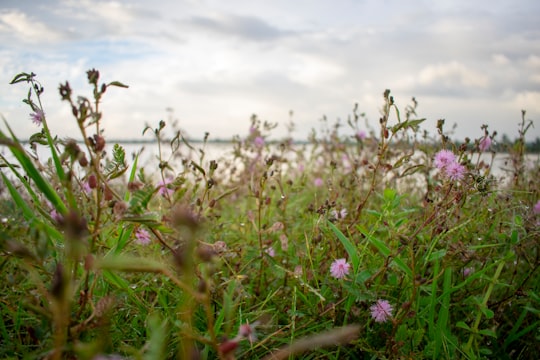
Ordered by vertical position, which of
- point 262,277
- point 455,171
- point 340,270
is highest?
point 455,171

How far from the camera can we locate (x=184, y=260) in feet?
1.81

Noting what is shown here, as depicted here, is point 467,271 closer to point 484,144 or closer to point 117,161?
point 484,144

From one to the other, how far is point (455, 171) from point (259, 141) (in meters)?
1.76

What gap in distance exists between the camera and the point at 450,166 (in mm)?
1265

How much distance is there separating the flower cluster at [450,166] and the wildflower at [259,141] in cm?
168

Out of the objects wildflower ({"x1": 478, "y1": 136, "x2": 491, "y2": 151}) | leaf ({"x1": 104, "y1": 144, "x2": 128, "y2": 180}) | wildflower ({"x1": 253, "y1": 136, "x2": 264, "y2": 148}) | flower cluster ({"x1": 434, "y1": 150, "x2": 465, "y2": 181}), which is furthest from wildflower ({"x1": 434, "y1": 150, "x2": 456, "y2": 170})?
wildflower ({"x1": 253, "y1": 136, "x2": 264, "y2": 148})

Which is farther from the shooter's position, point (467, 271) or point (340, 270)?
point (467, 271)

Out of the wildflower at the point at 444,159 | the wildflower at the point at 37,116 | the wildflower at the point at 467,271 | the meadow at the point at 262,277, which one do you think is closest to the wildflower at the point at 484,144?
the meadow at the point at 262,277

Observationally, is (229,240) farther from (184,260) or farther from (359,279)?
(184,260)

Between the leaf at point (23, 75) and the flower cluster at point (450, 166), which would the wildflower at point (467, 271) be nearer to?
the flower cluster at point (450, 166)

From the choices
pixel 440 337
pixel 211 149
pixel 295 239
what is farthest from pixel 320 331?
pixel 211 149

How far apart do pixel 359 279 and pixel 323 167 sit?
280 centimetres

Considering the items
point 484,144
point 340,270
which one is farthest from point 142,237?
point 484,144

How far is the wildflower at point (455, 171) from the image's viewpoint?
1.24 m
